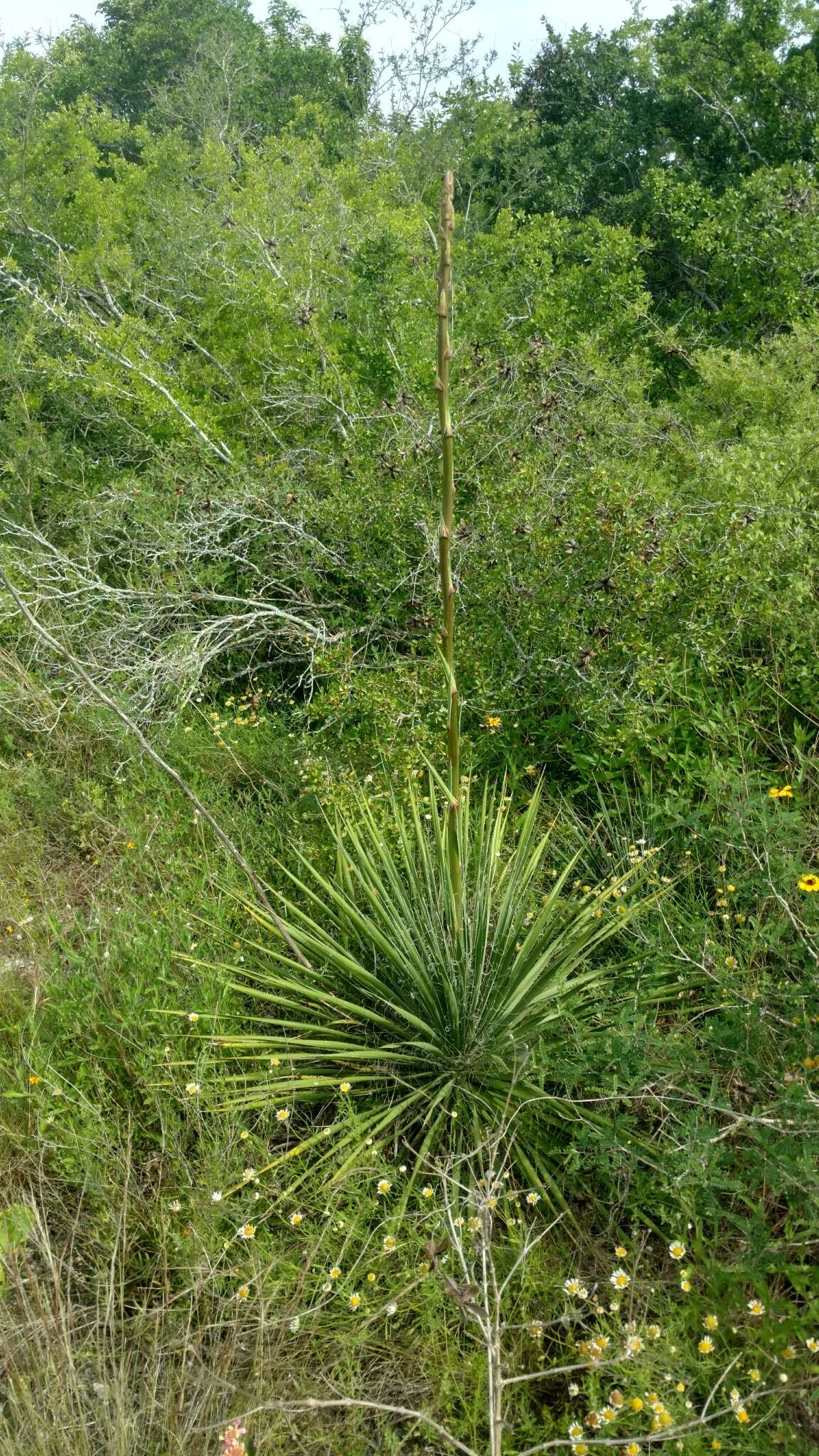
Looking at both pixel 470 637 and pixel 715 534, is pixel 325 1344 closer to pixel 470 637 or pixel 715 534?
pixel 470 637

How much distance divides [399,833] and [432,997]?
0.60 metres

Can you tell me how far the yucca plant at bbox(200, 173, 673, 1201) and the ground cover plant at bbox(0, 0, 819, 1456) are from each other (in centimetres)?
2

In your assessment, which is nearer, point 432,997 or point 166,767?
point 166,767

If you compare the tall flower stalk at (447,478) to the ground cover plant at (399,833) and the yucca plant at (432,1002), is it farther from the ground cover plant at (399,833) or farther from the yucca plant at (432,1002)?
the yucca plant at (432,1002)

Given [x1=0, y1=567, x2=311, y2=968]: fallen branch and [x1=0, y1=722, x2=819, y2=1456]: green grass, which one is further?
[x1=0, y1=567, x2=311, y2=968]: fallen branch

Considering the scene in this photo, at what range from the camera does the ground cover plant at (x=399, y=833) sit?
2006 millimetres

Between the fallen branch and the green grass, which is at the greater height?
the fallen branch

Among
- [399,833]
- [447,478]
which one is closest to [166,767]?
[447,478]

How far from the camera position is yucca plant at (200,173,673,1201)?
2.50 metres

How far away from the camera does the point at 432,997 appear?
2.65m

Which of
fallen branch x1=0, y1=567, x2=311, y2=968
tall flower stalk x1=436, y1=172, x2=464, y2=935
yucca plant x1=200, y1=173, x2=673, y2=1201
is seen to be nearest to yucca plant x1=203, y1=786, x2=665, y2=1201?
yucca plant x1=200, y1=173, x2=673, y2=1201

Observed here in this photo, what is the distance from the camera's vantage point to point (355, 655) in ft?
15.4

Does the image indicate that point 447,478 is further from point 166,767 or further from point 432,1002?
point 432,1002

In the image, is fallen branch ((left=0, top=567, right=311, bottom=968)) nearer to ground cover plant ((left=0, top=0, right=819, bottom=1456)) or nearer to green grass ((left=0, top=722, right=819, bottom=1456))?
ground cover plant ((left=0, top=0, right=819, bottom=1456))
